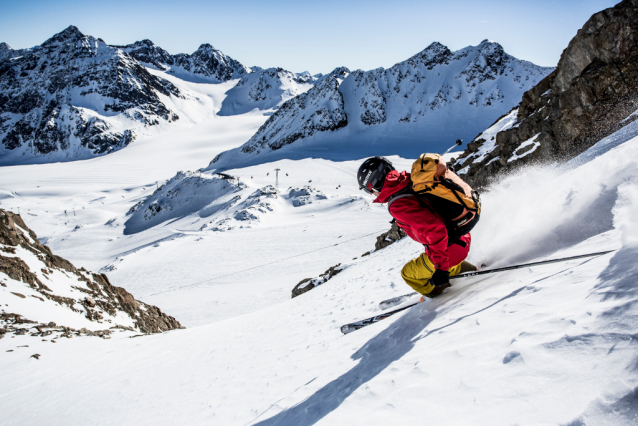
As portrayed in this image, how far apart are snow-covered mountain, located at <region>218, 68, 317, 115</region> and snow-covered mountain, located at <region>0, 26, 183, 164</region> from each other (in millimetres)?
31266

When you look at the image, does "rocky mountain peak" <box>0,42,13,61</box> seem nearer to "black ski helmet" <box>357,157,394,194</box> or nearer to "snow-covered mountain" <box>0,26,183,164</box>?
"snow-covered mountain" <box>0,26,183,164</box>

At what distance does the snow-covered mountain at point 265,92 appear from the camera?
177 meters

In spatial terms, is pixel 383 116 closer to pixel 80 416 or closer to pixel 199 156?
pixel 199 156

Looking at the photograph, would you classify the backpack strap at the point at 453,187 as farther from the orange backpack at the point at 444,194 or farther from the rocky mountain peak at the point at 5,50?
the rocky mountain peak at the point at 5,50

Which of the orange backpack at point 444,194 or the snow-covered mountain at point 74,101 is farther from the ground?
the snow-covered mountain at point 74,101

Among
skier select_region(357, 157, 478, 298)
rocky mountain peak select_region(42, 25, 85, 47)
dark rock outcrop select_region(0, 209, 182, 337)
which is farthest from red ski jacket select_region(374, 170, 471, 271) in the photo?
rocky mountain peak select_region(42, 25, 85, 47)

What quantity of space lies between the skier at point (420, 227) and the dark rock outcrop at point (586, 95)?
11.5 metres

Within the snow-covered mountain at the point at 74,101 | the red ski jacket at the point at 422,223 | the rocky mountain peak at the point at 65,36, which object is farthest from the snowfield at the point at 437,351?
the rocky mountain peak at the point at 65,36

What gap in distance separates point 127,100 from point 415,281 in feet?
608

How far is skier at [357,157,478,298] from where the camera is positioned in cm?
343

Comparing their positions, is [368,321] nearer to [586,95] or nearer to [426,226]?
[426,226]

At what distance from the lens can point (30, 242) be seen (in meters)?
13.2

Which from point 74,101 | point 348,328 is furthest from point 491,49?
point 74,101

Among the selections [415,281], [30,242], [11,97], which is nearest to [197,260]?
[30,242]
